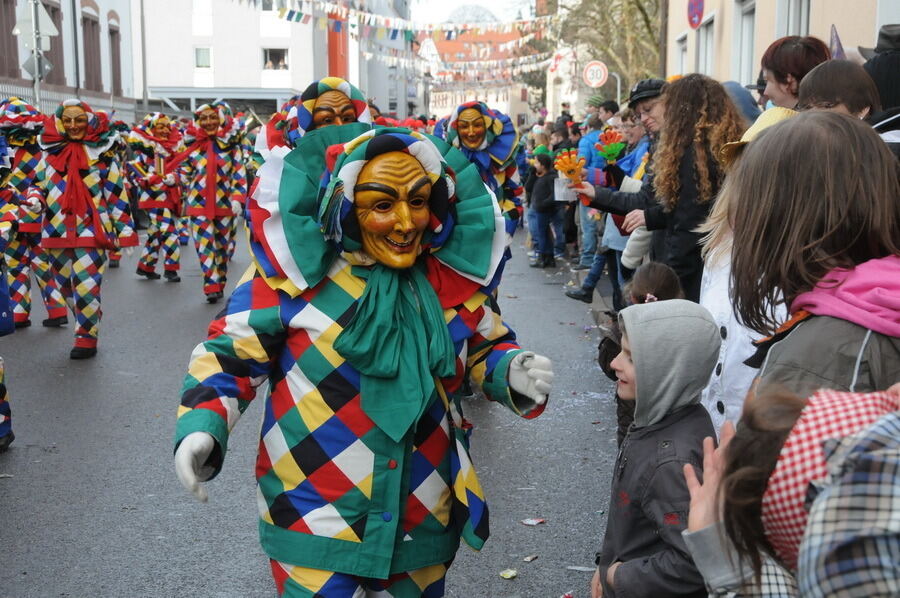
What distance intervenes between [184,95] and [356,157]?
53271 millimetres

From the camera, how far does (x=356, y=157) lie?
2896 millimetres

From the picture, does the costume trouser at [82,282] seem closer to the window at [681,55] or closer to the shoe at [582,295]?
the shoe at [582,295]

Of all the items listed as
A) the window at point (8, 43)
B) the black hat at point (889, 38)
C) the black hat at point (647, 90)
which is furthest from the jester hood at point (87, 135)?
the window at point (8, 43)

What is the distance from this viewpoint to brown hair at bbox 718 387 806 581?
144 centimetres

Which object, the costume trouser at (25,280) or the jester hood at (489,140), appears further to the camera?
the costume trouser at (25,280)

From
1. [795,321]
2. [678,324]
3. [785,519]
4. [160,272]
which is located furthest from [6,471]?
[160,272]

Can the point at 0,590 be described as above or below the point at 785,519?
below

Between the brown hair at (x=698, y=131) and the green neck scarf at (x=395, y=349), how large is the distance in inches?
105

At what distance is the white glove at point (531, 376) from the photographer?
2.98 m

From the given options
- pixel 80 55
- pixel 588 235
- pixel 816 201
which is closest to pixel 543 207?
pixel 588 235

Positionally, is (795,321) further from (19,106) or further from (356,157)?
(19,106)

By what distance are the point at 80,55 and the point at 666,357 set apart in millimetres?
29161

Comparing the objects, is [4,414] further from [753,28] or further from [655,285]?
[753,28]

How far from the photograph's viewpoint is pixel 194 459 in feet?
8.93
